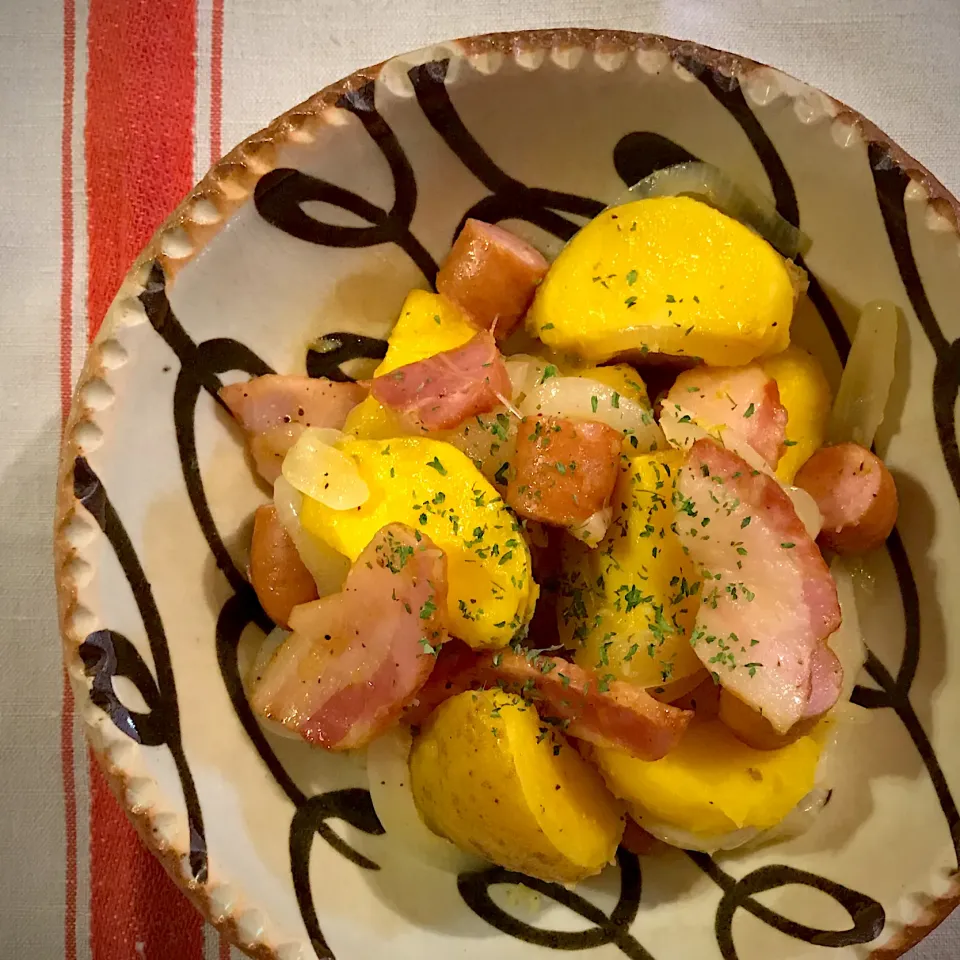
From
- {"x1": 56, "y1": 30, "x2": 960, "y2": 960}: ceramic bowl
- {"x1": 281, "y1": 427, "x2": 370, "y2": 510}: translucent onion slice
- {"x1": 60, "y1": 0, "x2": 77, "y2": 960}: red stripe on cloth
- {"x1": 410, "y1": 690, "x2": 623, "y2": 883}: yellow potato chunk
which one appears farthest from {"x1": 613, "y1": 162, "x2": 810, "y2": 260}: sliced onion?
{"x1": 60, "y1": 0, "x2": 77, "y2": 960}: red stripe on cloth

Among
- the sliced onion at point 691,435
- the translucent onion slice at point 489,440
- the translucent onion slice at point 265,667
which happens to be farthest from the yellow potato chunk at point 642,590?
the translucent onion slice at point 265,667

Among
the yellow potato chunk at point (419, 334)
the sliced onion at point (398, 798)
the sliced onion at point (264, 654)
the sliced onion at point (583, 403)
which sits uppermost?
the yellow potato chunk at point (419, 334)

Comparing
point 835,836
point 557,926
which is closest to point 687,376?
point 835,836

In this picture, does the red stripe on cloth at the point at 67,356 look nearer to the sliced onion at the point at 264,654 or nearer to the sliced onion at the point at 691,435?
the sliced onion at the point at 264,654

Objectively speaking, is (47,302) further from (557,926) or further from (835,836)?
(835,836)

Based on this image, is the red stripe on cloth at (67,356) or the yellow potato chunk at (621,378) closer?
the yellow potato chunk at (621,378)

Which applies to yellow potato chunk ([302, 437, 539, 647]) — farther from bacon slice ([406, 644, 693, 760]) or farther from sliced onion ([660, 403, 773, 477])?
sliced onion ([660, 403, 773, 477])

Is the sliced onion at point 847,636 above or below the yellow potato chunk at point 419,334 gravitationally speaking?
below
